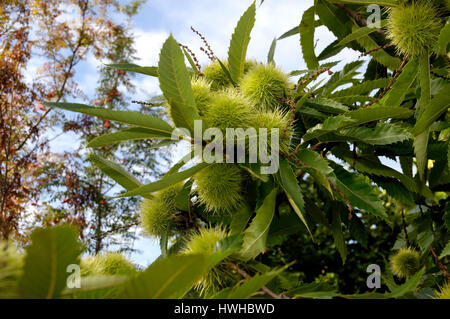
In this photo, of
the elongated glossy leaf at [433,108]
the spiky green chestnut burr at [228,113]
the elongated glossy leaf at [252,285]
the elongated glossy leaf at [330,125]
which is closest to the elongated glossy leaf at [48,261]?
the elongated glossy leaf at [252,285]

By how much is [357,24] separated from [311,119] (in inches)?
20.0

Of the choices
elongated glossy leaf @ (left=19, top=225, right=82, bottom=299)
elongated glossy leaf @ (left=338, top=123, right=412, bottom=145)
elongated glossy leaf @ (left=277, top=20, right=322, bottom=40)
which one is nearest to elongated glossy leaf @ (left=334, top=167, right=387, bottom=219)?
elongated glossy leaf @ (left=338, top=123, right=412, bottom=145)

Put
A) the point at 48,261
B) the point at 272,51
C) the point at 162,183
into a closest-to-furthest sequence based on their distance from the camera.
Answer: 1. the point at 48,261
2. the point at 162,183
3. the point at 272,51

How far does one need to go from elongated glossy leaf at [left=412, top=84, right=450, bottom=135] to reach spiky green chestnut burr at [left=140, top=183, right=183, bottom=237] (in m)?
0.64

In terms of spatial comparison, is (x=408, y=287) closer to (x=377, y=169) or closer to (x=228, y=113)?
(x=228, y=113)

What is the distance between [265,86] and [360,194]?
38cm

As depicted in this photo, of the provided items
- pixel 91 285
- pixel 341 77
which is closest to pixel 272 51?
A: pixel 341 77

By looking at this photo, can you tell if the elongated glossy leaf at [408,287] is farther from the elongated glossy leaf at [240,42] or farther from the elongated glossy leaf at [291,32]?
the elongated glossy leaf at [291,32]

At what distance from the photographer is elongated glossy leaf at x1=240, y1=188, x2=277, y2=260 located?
2.64 feet

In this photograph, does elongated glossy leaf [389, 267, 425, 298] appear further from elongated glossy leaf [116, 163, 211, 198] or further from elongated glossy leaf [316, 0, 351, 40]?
elongated glossy leaf [316, 0, 351, 40]

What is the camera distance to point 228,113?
2.81 feet

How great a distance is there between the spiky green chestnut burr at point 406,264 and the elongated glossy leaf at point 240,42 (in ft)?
3.42

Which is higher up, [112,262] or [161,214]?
[161,214]
